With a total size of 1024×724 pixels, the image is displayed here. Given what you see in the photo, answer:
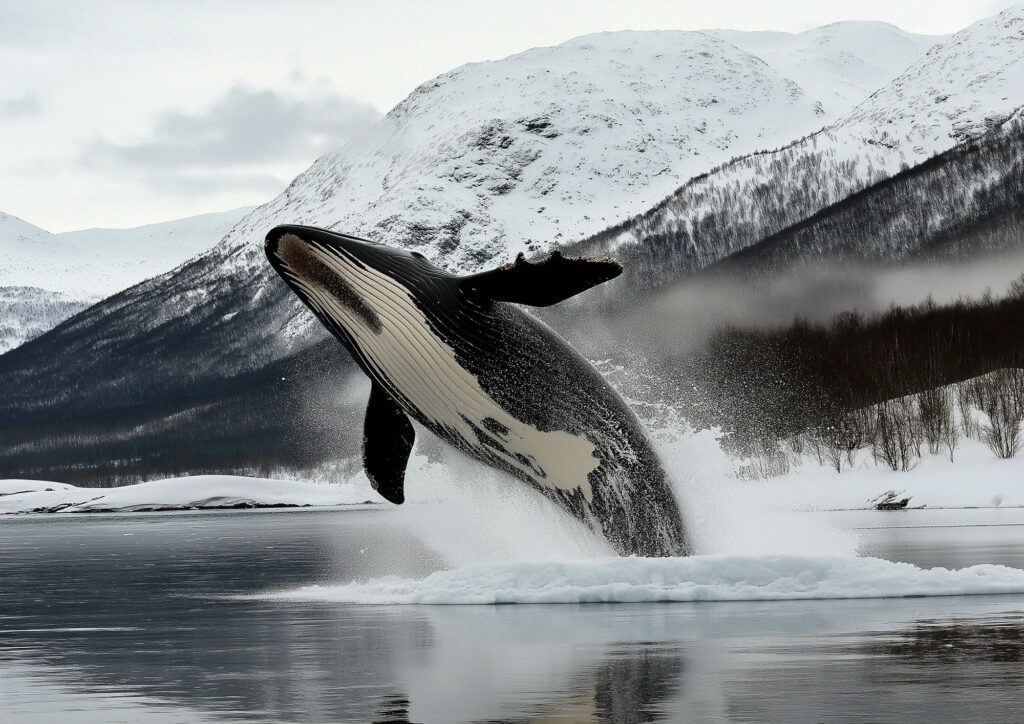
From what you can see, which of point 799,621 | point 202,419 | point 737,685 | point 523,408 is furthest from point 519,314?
point 202,419

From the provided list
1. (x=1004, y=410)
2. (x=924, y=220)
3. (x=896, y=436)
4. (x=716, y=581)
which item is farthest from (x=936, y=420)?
(x=924, y=220)

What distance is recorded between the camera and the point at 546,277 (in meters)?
14.3

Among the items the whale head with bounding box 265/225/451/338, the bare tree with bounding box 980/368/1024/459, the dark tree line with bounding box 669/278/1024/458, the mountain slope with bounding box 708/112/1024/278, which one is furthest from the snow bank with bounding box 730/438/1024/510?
the mountain slope with bounding box 708/112/1024/278

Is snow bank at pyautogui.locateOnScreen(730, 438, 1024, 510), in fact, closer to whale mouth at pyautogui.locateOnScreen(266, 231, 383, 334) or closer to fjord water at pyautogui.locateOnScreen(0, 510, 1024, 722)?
fjord water at pyautogui.locateOnScreen(0, 510, 1024, 722)

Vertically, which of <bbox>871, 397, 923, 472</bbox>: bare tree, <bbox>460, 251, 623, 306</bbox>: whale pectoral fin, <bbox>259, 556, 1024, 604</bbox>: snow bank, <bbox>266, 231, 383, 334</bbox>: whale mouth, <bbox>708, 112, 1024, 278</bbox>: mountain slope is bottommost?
<bbox>259, 556, 1024, 604</bbox>: snow bank

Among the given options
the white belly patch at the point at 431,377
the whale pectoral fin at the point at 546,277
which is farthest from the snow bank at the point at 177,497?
the whale pectoral fin at the point at 546,277

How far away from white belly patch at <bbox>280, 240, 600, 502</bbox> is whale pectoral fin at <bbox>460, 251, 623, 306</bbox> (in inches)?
37.7

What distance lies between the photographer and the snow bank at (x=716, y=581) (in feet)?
50.1

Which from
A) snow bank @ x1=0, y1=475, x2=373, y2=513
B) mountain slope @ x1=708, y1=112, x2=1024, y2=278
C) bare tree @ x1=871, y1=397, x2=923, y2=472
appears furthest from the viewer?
mountain slope @ x1=708, y1=112, x2=1024, y2=278

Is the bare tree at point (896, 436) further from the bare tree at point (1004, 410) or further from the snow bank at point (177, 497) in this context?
the snow bank at point (177, 497)

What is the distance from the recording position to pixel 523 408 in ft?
52.4

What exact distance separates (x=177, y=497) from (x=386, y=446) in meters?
93.4

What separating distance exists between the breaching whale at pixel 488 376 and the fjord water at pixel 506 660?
181cm

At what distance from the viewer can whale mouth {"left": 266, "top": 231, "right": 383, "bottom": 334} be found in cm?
1517
